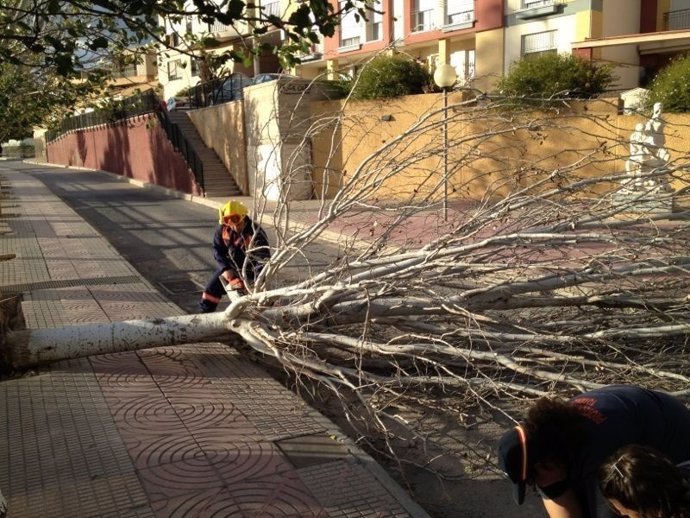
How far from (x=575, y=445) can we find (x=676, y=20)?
2634 centimetres

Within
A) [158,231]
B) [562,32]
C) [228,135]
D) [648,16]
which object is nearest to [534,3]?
[562,32]

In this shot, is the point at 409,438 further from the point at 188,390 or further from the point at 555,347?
the point at 188,390

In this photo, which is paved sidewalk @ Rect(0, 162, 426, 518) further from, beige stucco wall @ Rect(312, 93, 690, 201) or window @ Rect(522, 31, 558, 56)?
window @ Rect(522, 31, 558, 56)

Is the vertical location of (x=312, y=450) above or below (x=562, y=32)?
below

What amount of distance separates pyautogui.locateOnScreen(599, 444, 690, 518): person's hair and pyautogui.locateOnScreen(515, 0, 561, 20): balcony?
24.1 meters

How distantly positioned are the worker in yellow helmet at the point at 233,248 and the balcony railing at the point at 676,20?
2329 cm

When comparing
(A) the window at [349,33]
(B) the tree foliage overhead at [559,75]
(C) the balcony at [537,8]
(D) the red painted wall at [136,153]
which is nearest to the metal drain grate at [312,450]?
(B) the tree foliage overhead at [559,75]

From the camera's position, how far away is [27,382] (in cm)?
491

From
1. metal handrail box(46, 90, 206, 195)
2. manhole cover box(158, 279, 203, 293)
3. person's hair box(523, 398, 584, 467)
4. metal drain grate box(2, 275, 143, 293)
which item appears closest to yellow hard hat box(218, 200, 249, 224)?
manhole cover box(158, 279, 203, 293)

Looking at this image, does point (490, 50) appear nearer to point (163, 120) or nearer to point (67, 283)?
point (163, 120)

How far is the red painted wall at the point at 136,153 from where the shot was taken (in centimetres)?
2392

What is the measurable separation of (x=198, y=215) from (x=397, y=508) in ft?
49.9

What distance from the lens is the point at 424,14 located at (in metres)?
28.1

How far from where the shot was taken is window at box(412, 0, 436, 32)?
27.6m
